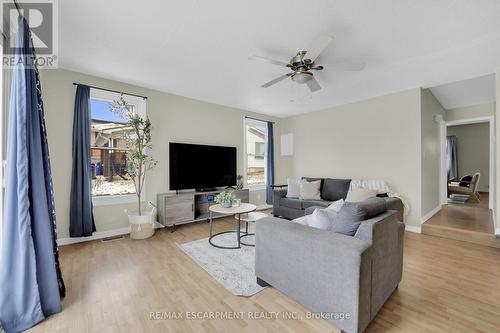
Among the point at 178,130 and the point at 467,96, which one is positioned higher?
the point at 467,96

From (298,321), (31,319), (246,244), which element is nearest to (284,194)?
(246,244)

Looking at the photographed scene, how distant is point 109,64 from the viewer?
3.10 m

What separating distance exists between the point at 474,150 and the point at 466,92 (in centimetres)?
486

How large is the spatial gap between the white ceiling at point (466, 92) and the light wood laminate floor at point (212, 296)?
2789 millimetres

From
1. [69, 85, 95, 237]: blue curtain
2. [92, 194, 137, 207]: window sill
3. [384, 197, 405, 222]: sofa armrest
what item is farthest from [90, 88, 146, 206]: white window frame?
[384, 197, 405, 222]: sofa armrest

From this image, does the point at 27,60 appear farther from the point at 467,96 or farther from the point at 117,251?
the point at 467,96

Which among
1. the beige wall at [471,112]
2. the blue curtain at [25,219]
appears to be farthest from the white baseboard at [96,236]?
the beige wall at [471,112]

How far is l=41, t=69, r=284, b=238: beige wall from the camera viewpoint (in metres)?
3.24

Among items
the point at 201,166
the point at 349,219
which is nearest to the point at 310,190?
the point at 201,166

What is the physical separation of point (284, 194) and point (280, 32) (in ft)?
10.9

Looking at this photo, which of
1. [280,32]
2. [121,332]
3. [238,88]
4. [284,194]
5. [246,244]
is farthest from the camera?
[284,194]

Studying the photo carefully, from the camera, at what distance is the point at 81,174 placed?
331 centimetres

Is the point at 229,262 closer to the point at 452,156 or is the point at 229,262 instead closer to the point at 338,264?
the point at 338,264

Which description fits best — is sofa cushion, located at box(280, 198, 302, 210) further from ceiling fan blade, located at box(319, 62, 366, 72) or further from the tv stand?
ceiling fan blade, located at box(319, 62, 366, 72)
